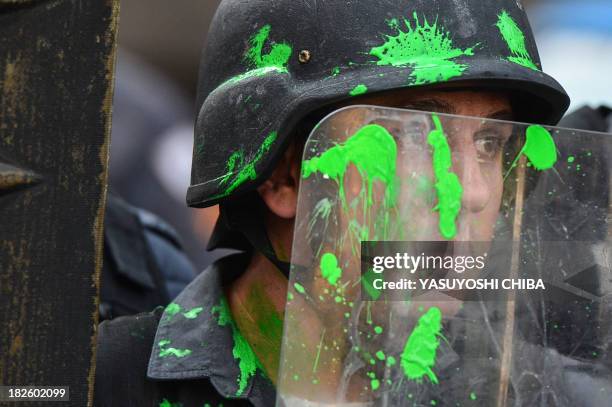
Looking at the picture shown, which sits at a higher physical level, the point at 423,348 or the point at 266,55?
the point at 266,55

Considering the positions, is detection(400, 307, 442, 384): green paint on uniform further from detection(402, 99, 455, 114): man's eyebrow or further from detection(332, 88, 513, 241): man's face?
detection(402, 99, 455, 114): man's eyebrow

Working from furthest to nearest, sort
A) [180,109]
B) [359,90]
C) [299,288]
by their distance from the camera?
1. [180,109]
2. [359,90]
3. [299,288]

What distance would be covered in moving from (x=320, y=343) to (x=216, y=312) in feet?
2.16

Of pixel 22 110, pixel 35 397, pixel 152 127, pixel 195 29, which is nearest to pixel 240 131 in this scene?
pixel 22 110

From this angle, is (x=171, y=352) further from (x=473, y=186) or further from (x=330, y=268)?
(x=473, y=186)

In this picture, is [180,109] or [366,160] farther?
[180,109]

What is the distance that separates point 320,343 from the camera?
1846 millimetres

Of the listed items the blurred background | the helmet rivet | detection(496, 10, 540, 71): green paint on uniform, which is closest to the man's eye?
detection(496, 10, 540, 71): green paint on uniform

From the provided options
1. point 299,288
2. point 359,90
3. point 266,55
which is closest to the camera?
point 299,288

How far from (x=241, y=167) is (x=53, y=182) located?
51 cm

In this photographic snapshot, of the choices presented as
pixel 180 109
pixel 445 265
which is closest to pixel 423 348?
pixel 445 265

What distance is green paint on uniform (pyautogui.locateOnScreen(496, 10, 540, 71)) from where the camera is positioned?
2.35 metres

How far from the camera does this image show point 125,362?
7.93 ft

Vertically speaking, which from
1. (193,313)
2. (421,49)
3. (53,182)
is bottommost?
(193,313)
